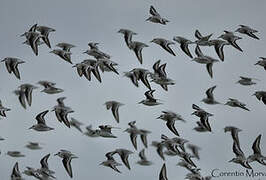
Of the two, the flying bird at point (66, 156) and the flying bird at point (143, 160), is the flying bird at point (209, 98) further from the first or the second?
the flying bird at point (66, 156)

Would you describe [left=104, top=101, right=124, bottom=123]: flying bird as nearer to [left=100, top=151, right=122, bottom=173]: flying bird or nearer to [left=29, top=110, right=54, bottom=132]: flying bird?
[left=100, top=151, right=122, bottom=173]: flying bird

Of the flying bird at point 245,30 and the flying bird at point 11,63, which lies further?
the flying bird at point 11,63

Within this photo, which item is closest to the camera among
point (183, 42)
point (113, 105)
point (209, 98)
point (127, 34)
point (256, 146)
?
point (256, 146)

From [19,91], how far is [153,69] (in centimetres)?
360

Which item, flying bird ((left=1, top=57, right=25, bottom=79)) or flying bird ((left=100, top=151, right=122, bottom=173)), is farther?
flying bird ((left=1, top=57, right=25, bottom=79))

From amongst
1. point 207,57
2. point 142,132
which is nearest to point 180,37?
point 207,57

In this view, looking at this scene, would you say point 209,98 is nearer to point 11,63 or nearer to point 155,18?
point 155,18

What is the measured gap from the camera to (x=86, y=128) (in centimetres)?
2627

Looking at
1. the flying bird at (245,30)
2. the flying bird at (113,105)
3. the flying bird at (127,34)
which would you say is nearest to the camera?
the flying bird at (245,30)

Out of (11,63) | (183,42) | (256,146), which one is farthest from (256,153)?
Answer: (11,63)

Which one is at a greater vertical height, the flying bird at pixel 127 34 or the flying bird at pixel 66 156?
the flying bird at pixel 127 34

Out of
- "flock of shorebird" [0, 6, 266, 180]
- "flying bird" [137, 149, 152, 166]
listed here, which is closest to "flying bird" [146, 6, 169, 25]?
"flock of shorebird" [0, 6, 266, 180]

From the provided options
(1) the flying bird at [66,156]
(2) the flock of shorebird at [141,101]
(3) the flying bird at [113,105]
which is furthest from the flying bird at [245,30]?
(1) the flying bird at [66,156]

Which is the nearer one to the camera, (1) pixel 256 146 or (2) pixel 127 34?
(1) pixel 256 146
